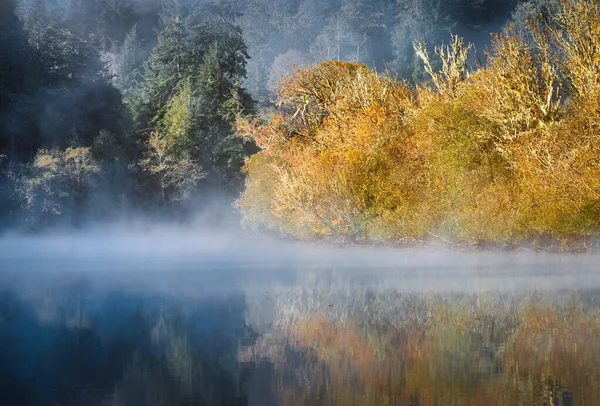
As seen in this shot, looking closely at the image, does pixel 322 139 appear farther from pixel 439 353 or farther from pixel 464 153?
pixel 439 353

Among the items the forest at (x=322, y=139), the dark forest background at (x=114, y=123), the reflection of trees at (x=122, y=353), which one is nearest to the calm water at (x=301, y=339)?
the reflection of trees at (x=122, y=353)

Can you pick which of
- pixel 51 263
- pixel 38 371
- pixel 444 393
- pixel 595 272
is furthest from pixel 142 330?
pixel 51 263

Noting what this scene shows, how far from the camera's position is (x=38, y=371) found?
10508 mm

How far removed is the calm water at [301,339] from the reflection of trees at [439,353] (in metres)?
0.03

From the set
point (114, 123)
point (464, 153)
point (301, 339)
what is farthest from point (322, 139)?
point (301, 339)

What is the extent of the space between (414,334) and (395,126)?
1095 inches

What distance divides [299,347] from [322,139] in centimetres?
3379

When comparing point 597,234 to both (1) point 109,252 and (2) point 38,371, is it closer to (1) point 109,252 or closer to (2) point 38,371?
(1) point 109,252

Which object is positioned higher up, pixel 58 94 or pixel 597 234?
pixel 58 94

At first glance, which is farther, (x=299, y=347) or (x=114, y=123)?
(x=114, y=123)

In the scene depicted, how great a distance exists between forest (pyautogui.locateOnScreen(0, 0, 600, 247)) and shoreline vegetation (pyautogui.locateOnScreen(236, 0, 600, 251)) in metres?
0.08

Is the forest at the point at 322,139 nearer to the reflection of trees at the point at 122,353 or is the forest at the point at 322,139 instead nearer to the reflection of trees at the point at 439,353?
the reflection of trees at the point at 439,353

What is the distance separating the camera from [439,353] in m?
11.7

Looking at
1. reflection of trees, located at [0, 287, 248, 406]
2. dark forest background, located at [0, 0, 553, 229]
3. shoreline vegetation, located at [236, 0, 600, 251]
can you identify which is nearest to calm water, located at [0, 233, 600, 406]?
reflection of trees, located at [0, 287, 248, 406]
